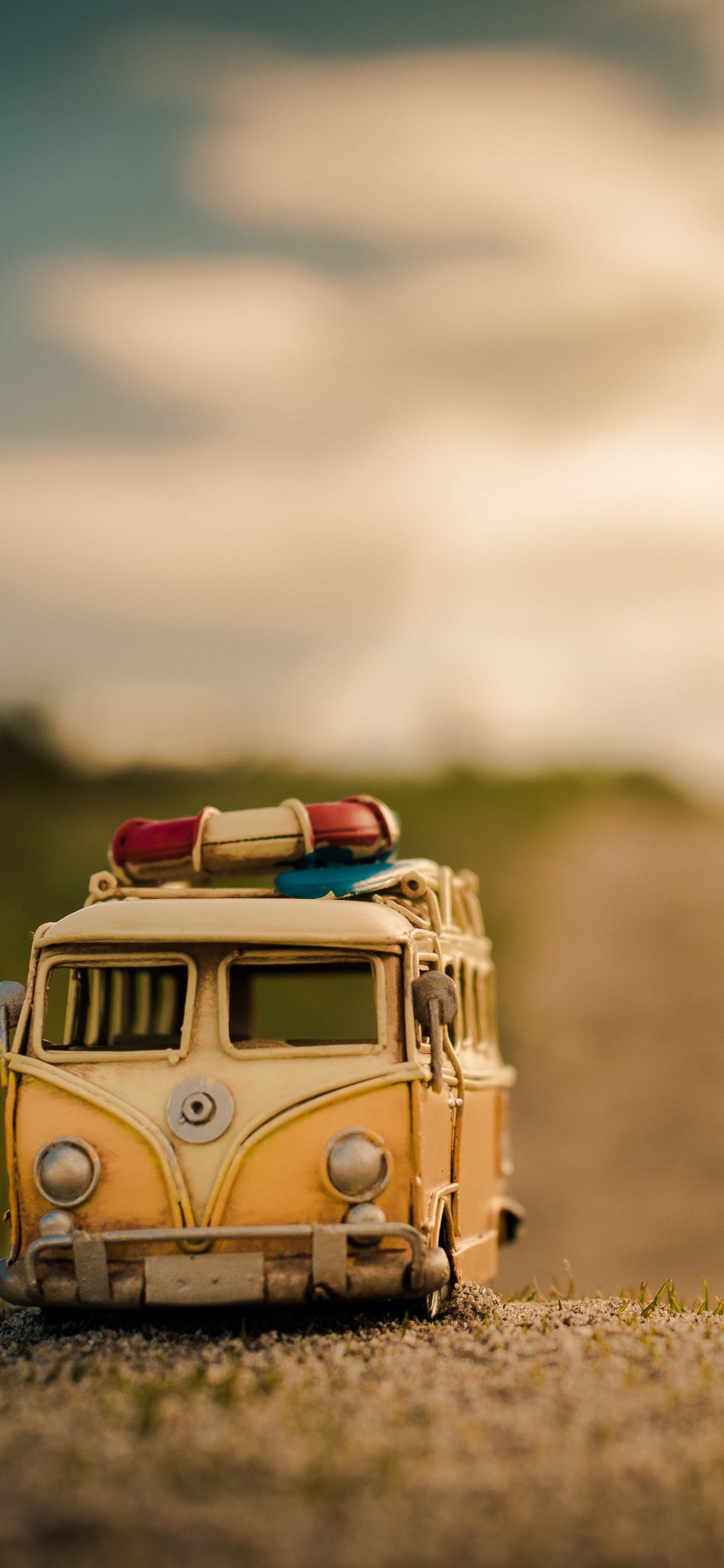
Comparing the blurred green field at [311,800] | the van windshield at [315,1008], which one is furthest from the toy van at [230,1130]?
the blurred green field at [311,800]

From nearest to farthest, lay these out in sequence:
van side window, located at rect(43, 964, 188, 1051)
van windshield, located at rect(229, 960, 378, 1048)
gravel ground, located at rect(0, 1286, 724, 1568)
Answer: gravel ground, located at rect(0, 1286, 724, 1568)
van side window, located at rect(43, 964, 188, 1051)
van windshield, located at rect(229, 960, 378, 1048)

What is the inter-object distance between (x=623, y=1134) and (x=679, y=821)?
9.56 m

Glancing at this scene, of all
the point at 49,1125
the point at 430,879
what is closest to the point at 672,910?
the point at 430,879

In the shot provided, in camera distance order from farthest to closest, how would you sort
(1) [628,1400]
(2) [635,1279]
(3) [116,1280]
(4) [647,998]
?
(4) [647,998], (2) [635,1279], (3) [116,1280], (1) [628,1400]

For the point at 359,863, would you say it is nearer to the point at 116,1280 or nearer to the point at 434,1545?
the point at 116,1280

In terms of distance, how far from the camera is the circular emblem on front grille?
→ 312 inches

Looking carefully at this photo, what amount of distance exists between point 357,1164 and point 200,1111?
32.6 inches

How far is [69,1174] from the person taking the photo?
785 centimetres

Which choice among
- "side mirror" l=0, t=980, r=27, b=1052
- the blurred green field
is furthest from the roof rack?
the blurred green field

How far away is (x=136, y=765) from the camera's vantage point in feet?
127

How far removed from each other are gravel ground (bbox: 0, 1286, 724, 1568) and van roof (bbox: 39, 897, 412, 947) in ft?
6.42

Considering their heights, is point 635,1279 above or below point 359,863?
below

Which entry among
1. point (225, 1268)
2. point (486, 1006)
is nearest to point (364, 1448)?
point (225, 1268)

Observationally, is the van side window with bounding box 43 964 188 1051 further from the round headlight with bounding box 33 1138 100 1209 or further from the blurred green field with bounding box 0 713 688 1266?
the blurred green field with bounding box 0 713 688 1266
